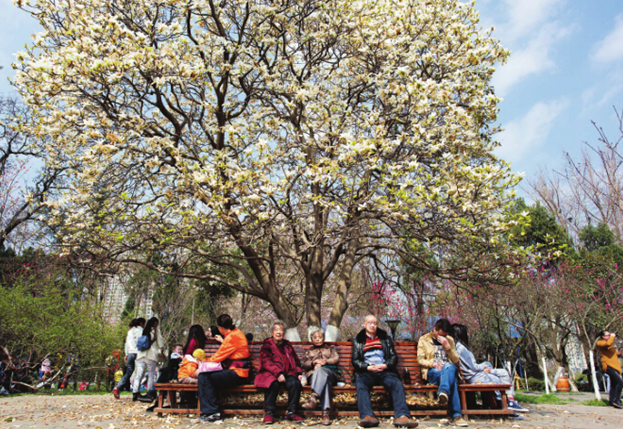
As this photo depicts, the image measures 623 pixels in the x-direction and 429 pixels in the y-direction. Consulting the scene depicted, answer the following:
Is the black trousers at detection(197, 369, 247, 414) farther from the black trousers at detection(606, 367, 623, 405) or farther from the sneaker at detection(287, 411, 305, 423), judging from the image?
the black trousers at detection(606, 367, 623, 405)

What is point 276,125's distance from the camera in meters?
9.20

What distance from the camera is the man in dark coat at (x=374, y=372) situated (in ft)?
17.9

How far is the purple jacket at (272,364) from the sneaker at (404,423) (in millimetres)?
1615

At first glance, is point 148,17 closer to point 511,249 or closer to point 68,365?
point 511,249

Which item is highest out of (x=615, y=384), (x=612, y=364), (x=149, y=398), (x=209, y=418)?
(x=612, y=364)

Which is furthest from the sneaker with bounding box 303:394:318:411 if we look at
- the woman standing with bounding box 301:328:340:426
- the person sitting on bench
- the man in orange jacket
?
the person sitting on bench

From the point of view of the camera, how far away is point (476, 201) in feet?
25.5

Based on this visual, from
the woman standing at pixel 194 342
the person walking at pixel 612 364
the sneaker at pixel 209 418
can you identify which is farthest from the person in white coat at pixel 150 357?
the person walking at pixel 612 364

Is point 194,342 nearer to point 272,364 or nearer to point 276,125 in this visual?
point 272,364

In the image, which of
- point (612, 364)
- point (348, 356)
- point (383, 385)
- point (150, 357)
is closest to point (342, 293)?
point (348, 356)

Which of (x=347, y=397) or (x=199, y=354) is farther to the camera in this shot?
(x=199, y=354)

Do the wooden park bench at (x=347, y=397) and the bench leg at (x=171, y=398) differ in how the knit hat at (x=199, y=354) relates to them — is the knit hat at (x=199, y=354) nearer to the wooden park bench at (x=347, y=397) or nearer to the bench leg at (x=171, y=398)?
the wooden park bench at (x=347, y=397)

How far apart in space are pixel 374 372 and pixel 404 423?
0.90 meters

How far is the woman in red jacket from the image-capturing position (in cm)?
579
